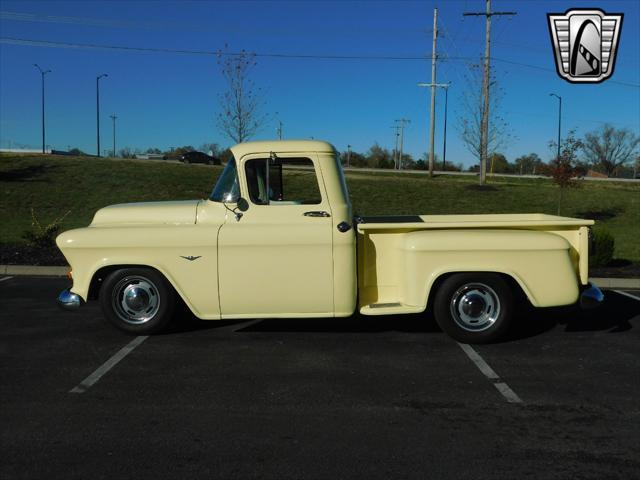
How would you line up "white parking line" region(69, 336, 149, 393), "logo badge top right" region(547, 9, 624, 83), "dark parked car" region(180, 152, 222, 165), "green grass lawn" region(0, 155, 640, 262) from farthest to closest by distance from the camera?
"dark parked car" region(180, 152, 222, 165)
"green grass lawn" region(0, 155, 640, 262)
"logo badge top right" region(547, 9, 624, 83)
"white parking line" region(69, 336, 149, 393)

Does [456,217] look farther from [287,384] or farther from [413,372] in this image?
[287,384]

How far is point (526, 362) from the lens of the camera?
228 inches

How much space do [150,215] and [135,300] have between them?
88cm

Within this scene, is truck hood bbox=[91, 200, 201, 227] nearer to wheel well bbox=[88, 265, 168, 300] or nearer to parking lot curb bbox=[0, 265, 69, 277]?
wheel well bbox=[88, 265, 168, 300]

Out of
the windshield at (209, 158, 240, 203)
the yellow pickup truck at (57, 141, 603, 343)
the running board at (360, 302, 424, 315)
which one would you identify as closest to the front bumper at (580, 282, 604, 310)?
the yellow pickup truck at (57, 141, 603, 343)

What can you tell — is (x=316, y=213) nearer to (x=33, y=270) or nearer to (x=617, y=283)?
(x=617, y=283)

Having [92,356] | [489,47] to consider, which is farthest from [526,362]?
[489,47]

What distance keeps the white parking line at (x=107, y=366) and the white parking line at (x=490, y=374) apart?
323 cm

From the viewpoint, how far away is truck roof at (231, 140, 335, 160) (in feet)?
20.7

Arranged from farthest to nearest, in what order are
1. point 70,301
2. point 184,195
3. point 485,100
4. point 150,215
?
point 485,100 < point 184,195 < point 150,215 < point 70,301

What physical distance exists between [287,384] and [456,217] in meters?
2.89

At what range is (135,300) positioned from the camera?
641 cm

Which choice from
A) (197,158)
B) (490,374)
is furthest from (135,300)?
(197,158)

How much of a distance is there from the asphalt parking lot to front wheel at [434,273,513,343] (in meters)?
0.17
